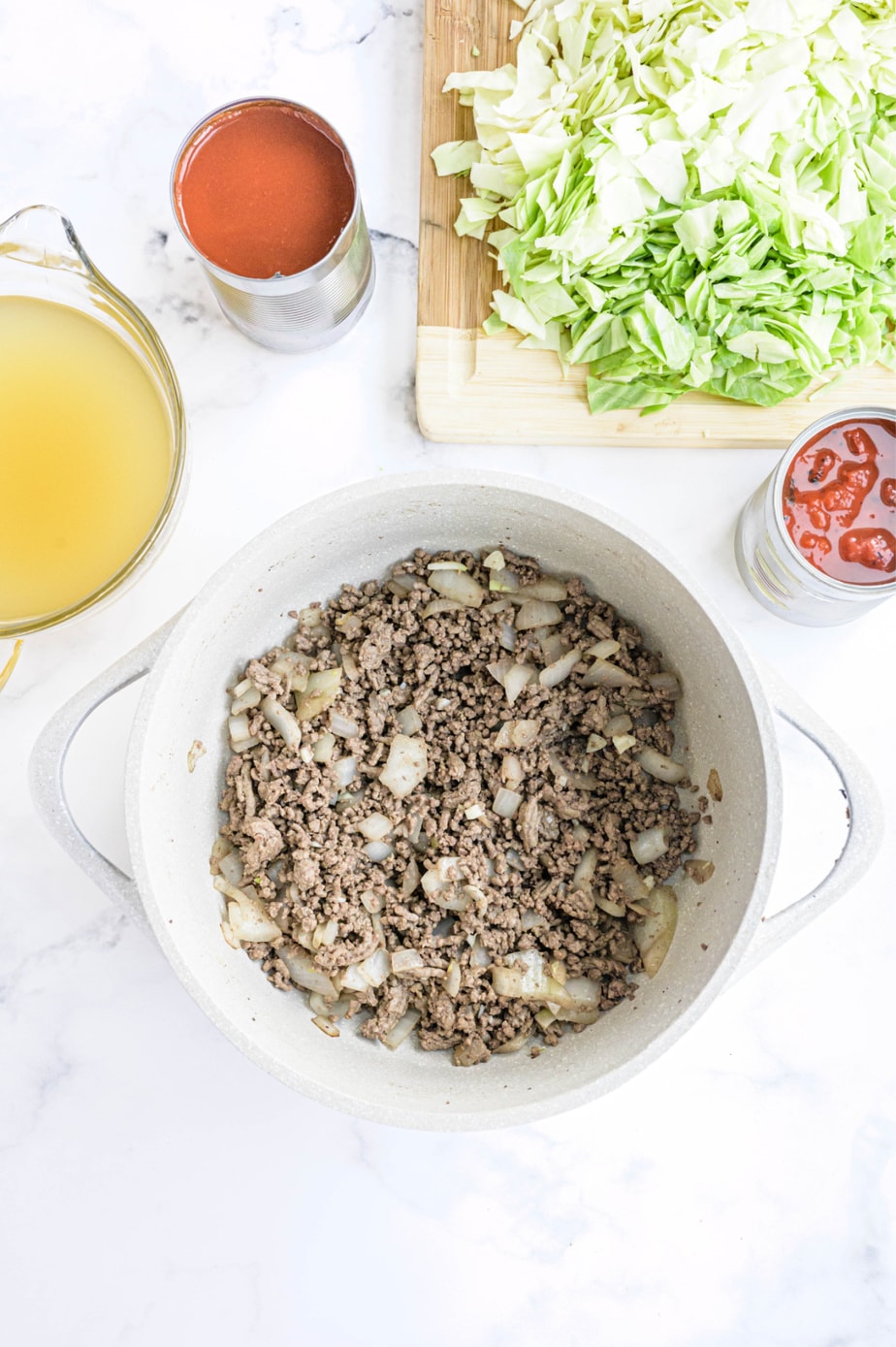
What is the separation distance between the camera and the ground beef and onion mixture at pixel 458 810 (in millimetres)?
1221

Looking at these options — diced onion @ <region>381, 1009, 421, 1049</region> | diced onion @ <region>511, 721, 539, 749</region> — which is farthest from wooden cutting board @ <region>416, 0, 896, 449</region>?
diced onion @ <region>381, 1009, 421, 1049</region>

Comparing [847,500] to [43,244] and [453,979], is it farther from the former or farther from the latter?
[43,244]

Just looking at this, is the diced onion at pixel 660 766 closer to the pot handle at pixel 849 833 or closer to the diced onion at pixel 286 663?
the pot handle at pixel 849 833

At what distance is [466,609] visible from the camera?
131 centimetres

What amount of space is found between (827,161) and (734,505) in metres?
0.42

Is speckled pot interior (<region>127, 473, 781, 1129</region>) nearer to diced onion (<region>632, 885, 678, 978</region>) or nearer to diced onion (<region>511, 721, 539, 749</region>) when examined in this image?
diced onion (<region>632, 885, 678, 978</region>)

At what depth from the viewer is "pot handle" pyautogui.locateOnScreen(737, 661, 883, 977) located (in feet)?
3.73

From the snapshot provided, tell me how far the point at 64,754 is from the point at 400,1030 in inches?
19.9

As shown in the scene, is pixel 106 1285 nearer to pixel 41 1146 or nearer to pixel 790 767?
pixel 41 1146

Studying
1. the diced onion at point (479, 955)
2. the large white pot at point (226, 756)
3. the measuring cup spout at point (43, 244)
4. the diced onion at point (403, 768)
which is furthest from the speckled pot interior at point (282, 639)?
the measuring cup spout at point (43, 244)

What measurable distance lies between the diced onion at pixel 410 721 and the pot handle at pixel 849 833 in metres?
0.41

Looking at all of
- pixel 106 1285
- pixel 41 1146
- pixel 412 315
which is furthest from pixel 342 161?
pixel 106 1285

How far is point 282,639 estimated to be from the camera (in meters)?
1.33

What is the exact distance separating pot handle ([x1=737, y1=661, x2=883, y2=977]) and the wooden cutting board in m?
0.38
